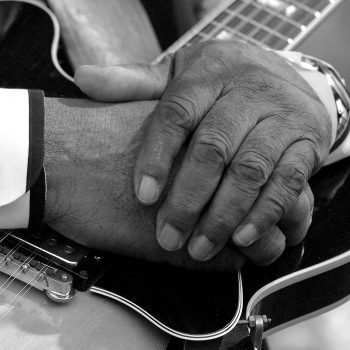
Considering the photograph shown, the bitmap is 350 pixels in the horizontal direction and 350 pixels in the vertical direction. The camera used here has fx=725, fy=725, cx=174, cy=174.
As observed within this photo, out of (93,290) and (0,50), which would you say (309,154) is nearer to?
(93,290)

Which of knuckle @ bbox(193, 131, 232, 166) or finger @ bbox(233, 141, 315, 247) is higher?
knuckle @ bbox(193, 131, 232, 166)

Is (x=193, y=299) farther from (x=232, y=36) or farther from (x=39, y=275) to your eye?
(x=232, y=36)

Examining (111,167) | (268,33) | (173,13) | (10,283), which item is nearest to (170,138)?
(111,167)

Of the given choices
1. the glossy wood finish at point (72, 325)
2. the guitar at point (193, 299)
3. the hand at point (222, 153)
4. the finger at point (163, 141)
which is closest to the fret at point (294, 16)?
the guitar at point (193, 299)

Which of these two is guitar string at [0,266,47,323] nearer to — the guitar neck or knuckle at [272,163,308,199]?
knuckle at [272,163,308,199]

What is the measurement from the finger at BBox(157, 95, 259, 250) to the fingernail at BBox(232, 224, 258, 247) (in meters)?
0.04

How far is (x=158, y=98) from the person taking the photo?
0.83 m

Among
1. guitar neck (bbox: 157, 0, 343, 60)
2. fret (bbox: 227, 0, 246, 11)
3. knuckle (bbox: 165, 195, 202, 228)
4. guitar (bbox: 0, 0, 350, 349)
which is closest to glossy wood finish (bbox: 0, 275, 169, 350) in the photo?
guitar (bbox: 0, 0, 350, 349)

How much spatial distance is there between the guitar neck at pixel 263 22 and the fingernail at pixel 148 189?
1.69 ft

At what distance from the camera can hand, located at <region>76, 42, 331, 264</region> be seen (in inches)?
27.5

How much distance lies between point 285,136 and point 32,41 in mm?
471

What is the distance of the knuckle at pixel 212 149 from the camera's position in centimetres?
69

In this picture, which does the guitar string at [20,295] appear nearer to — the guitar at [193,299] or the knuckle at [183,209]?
the guitar at [193,299]

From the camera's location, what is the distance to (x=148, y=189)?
71 cm
